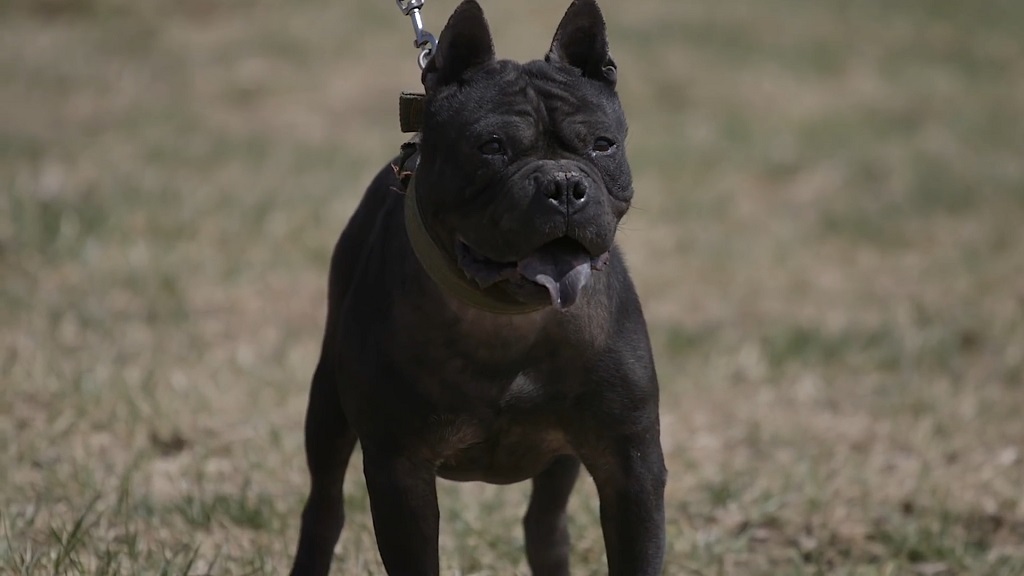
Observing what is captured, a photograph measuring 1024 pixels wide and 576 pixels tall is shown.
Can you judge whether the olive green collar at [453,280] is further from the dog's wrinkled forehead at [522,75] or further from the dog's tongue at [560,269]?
the dog's wrinkled forehead at [522,75]

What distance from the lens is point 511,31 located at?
1552 centimetres

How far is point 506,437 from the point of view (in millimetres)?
3428

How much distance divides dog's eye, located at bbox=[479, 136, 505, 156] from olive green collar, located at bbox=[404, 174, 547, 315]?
0.80 ft

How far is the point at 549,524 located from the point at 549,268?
1.36 metres

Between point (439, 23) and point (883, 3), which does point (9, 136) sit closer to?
point (439, 23)

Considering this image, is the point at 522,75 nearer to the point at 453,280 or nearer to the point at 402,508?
the point at 453,280

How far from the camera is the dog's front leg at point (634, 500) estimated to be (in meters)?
3.42

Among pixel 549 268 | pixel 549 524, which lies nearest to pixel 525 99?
pixel 549 268

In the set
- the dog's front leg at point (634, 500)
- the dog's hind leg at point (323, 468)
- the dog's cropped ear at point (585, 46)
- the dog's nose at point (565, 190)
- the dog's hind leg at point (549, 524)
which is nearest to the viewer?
the dog's nose at point (565, 190)

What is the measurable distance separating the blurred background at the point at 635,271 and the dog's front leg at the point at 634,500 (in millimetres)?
582

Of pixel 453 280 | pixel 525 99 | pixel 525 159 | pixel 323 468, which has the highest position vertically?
pixel 525 99

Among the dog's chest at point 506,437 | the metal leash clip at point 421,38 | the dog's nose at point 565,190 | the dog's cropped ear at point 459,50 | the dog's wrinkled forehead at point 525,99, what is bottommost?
the dog's chest at point 506,437

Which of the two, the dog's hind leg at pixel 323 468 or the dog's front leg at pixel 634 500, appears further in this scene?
the dog's hind leg at pixel 323 468

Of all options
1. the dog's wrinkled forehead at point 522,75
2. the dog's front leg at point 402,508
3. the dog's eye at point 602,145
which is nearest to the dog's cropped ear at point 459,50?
the dog's wrinkled forehead at point 522,75
